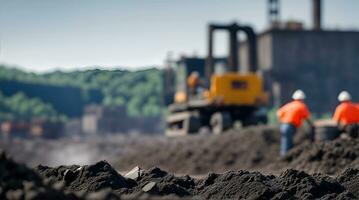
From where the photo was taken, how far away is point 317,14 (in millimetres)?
40781

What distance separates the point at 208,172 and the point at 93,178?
165 inches

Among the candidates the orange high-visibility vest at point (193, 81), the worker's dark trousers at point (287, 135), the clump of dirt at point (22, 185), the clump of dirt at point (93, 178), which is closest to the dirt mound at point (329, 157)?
the worker's dark trousers at point (287, 135)

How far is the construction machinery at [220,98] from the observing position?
70.5 ft

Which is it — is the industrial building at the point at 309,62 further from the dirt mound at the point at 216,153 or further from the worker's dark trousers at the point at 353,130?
the worker's dark trousers at the point at 353,130

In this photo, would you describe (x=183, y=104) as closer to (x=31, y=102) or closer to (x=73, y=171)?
(x=73, y=171)

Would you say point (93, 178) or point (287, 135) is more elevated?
point (93, 178)

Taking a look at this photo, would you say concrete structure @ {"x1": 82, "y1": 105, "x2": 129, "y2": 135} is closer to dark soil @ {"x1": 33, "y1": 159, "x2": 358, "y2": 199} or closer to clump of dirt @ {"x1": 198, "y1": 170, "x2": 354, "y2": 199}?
dark soil @ {"x1": 33, "y1": 159, "x2": 358, "y2": 199}

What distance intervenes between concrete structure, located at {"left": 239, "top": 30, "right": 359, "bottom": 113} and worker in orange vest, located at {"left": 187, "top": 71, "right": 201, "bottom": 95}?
21442 mm

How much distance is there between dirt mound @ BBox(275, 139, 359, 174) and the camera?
1148 centimetres

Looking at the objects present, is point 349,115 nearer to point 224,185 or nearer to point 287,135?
point 287,135

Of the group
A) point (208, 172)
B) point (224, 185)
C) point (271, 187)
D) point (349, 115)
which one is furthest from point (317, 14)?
point (271, 187)

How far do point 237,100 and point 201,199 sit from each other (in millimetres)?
15570

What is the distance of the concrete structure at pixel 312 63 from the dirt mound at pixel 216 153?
24.7m

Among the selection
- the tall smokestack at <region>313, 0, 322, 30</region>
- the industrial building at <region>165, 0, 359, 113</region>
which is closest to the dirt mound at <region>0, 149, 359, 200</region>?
the tall smokestack at <region>313, 0, 322, 30</region>
